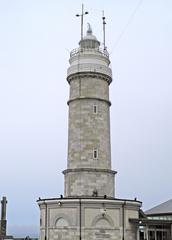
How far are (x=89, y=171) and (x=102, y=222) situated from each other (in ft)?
13.9

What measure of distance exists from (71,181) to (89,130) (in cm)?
402

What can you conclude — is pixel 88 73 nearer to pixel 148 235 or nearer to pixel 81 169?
pixel 81 169

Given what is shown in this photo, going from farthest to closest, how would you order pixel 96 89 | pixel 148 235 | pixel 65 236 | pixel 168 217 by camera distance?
pixel 168 217, pixel 96 89, pixel 148 235, pixel 65 236

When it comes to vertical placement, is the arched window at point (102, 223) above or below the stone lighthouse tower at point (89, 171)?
below

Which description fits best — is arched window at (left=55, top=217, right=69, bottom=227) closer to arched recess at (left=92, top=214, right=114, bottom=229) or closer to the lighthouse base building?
the lighthouse base building

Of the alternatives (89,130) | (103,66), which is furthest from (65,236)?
(103,66)

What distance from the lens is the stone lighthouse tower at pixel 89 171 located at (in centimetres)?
2752

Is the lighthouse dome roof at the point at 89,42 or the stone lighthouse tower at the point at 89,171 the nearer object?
the stone lighthouse tower at the point at 89,171

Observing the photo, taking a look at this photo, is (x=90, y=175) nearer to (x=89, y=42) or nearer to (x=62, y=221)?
(x=62, y=221)

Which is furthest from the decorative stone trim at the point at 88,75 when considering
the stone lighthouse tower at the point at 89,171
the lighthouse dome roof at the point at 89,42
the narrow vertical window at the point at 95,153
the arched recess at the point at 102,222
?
the arched recess at the point at 102,222

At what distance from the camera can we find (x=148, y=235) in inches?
1161

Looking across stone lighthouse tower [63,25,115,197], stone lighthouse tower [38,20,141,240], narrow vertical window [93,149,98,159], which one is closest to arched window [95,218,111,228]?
stone lighthouse tower [38,20,141,240]

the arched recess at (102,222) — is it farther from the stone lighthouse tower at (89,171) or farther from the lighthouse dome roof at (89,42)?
the lighthouse dome roof at (89,42)

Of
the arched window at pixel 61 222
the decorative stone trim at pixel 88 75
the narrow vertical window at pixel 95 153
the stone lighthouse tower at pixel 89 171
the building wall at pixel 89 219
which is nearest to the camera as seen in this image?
the building wall at pixel 89 219
